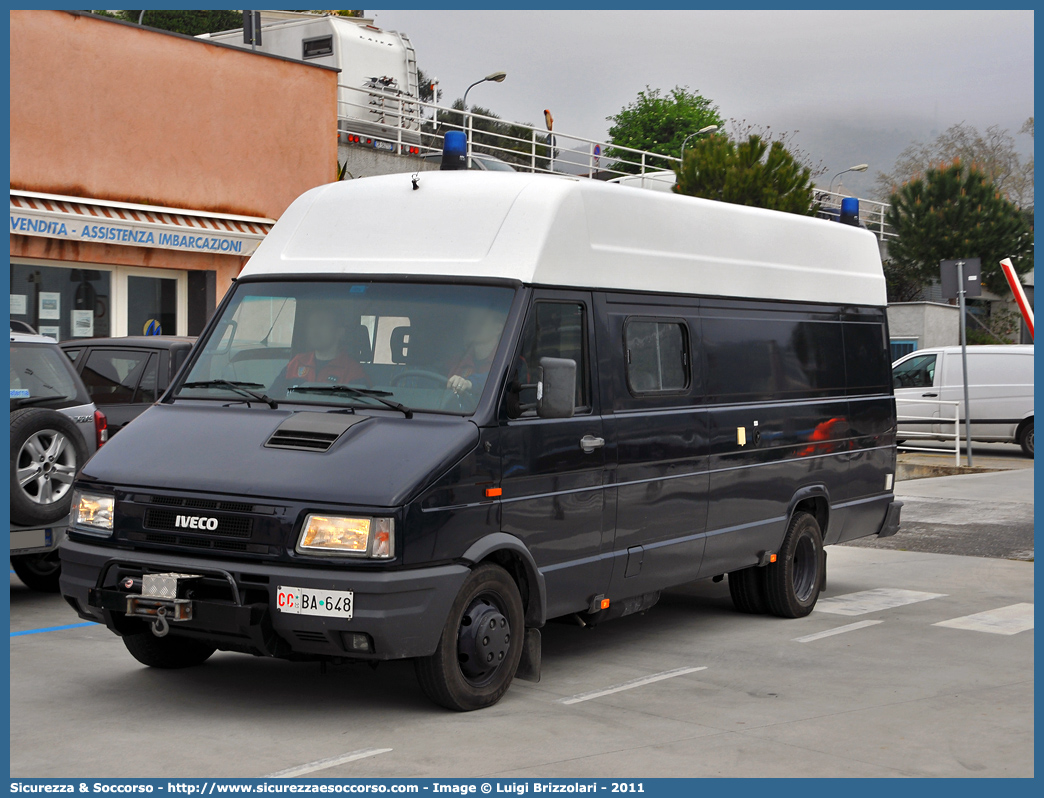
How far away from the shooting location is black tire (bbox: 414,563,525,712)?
6.21 m

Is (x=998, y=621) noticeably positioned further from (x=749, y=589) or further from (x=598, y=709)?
(x=598, y=709)

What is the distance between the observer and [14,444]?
849cm

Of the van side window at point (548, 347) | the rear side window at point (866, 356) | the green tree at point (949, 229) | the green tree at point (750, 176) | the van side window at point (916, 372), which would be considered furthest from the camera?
the green tree at point (949, 229)

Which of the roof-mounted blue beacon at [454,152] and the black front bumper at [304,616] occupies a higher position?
the roof-mounted blue beacon at [454,152]

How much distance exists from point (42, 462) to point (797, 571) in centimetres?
530

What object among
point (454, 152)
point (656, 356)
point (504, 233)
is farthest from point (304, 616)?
point (454, 152)

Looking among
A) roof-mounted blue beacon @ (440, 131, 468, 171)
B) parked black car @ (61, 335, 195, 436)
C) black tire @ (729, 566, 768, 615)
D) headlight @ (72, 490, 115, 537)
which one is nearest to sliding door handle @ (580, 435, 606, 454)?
roof-mounted blue beacon @ (440, 131, 468, 171)

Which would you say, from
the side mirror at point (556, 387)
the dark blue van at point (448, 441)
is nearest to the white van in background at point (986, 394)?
the dark blue van at point (448, 441)

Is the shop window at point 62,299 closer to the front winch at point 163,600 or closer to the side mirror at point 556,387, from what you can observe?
the front winch at point 163,600

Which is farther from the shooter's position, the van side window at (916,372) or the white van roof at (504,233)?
the van side window at (916,372)

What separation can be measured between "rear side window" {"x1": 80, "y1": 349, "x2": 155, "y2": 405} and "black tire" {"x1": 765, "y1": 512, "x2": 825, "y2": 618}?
586 centimetres

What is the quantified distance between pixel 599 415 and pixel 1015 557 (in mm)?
6981

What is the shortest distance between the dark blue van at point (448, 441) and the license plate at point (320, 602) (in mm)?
14

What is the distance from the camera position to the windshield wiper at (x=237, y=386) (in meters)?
6.69
